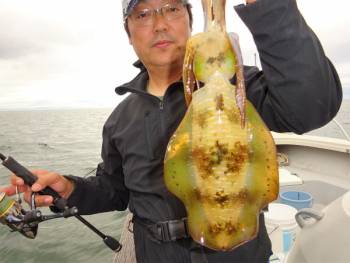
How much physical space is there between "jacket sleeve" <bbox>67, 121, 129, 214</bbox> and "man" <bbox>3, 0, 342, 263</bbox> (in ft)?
0.04

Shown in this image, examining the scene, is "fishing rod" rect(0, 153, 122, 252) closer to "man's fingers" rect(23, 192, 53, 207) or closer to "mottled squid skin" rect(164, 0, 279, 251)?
"man's fingers" rect(23, 192, 53, 207)

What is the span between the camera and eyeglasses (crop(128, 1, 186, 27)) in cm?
251

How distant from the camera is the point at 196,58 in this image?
4.99 ft

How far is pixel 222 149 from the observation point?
4.81 ft

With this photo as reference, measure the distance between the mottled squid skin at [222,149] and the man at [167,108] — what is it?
0.28 m

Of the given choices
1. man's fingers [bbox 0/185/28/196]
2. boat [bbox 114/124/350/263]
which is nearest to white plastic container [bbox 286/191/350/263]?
man's fingers [bbox 0/185/28/196]

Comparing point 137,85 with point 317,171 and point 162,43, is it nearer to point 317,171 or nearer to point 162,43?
point 162,43

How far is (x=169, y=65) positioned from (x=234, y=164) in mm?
1497

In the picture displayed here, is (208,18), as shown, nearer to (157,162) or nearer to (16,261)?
(157,162)

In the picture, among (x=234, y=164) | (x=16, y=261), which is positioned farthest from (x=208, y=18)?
(x=16, y=261)

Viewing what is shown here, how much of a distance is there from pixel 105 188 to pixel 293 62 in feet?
8.27

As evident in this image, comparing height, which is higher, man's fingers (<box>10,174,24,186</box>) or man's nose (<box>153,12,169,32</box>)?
man's nose (<box>153,12,169,32</box>)

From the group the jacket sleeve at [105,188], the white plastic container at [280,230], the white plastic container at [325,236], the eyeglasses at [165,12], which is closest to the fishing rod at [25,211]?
the jacket sleeve at [105,188]


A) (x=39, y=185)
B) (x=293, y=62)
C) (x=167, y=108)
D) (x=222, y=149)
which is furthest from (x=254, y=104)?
(x=39, y=185)
